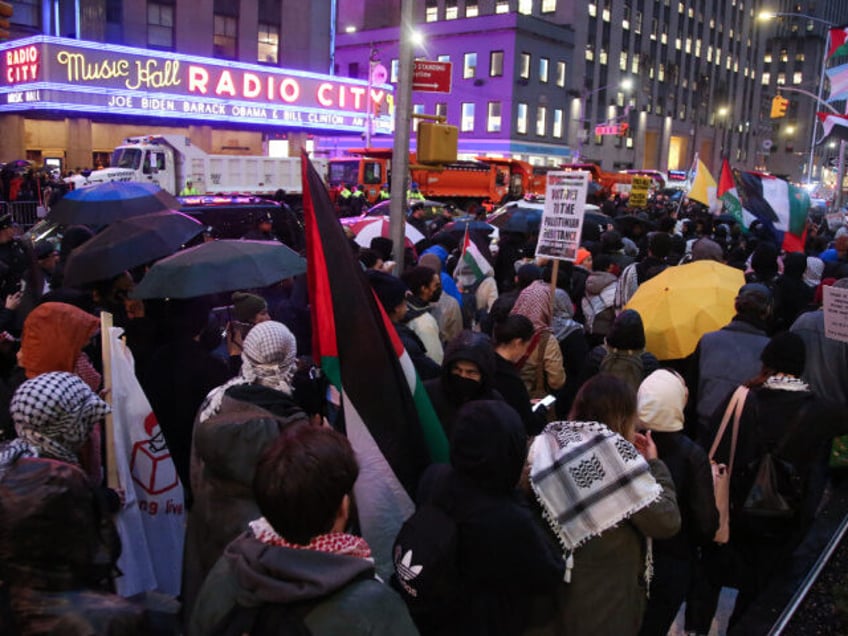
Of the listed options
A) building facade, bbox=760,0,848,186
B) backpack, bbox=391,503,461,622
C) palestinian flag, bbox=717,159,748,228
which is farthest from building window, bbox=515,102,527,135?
building facade, bbox=760,0,848,186

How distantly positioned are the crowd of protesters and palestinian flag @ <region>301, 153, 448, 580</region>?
0.12m

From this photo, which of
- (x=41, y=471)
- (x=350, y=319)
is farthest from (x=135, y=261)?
(x=41, y=471)

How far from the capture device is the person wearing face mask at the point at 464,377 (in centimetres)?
373

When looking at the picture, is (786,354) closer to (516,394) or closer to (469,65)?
(516,394)

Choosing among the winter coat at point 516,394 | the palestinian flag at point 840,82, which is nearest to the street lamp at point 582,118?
the palestinian flag at point 840,82

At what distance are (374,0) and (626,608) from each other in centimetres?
7098

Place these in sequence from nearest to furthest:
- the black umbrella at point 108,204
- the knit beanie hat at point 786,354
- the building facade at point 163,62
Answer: the knit beanie hat at point 786,354
the black umbrella at point 108,204
the building facade at point 163,62

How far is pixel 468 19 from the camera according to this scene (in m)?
56.9

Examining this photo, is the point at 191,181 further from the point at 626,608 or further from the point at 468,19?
the point at 468,19

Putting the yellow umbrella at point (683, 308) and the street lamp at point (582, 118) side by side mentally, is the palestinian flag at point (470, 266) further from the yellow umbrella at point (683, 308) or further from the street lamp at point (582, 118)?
the street lamp at point (582, 118)

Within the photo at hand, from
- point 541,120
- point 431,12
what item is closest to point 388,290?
point 541,120

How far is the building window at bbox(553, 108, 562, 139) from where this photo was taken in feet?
193

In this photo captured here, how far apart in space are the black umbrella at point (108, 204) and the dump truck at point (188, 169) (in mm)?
15662

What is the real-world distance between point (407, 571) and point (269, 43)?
3797 cm
